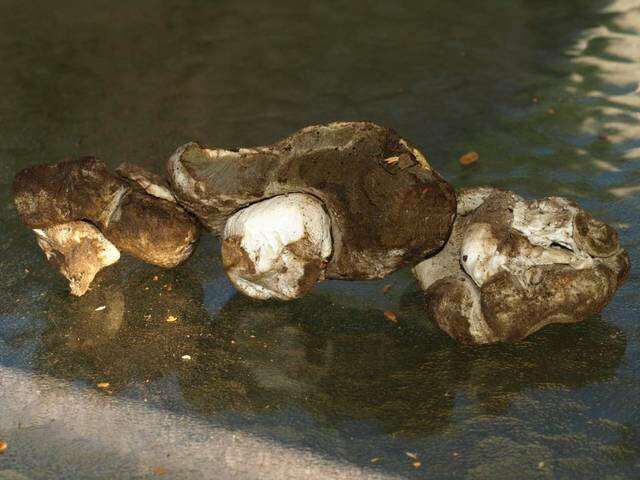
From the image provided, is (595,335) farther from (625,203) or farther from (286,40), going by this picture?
(286,40)

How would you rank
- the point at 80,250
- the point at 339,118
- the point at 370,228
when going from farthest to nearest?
the point at 339,118, the point at 80,250, the point at 370,228

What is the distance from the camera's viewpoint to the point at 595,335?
140 inches

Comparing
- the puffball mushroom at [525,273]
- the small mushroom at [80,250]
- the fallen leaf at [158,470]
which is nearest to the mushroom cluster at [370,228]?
the puffball mushroom at [525,273]

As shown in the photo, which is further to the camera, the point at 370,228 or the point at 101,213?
the point at 101,213

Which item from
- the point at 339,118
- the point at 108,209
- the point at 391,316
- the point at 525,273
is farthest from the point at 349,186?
the point at 339,118

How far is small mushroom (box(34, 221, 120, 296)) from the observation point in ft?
12.9

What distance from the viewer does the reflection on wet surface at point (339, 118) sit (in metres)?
3.14

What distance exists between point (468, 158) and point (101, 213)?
239 cm

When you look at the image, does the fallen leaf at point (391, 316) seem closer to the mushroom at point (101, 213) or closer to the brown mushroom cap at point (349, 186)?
the brown mushroom cap at point (349, 186)

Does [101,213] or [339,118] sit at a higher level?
[101,213]

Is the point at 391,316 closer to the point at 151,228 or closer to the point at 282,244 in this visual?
the point at 282,244

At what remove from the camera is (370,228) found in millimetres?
3469

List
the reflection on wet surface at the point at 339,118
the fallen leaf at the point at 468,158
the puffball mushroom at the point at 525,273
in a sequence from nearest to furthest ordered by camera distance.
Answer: the reflection on wet surface at the point at 339,118 → the puffball mushroom at the point at 525,273 → the fallen leaf at the point at 468,158

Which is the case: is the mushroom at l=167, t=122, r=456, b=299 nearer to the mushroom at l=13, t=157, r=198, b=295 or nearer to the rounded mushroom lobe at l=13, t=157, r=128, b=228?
the mushroom at l=13, t=157, r=198, b=295
